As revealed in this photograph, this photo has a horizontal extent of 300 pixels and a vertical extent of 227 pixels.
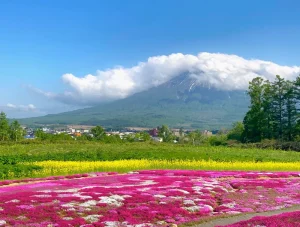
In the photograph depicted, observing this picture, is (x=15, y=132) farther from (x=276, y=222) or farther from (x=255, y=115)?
(x=276, y=222)

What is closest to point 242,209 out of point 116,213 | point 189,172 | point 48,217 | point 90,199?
point 116,213

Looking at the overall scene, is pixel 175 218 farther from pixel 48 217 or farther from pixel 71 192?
pixel 71 192

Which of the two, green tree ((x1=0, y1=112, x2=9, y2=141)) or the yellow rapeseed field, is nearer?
the yellow rapeseed field

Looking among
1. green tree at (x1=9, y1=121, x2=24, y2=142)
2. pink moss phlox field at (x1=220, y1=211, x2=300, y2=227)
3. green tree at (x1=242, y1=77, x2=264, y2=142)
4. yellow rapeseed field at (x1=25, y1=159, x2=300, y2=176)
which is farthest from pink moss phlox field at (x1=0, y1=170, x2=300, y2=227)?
green tree at (x1=9, y1=121, x2=24, y2=142)

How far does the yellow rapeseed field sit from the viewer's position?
95.7 ft

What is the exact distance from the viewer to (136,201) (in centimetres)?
1664

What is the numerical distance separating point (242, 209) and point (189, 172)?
12064 mm

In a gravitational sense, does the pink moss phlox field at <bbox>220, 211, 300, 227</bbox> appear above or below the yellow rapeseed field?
above

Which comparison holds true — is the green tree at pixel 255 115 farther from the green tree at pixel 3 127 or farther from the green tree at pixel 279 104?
the green tree at pixel 3 127

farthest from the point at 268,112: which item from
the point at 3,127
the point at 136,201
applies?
the point at 136,201

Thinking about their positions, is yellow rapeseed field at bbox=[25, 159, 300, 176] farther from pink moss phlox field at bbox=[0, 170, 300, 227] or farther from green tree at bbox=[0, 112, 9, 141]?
green tree at bbox=[0, 112, 9, 141]

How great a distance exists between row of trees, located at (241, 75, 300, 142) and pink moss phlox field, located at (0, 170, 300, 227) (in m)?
54.1

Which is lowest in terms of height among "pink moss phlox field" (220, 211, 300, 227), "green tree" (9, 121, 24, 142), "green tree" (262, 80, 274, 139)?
"pink moss phlox field" (220, 211, 300, 227)

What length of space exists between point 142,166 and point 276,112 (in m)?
52.7
